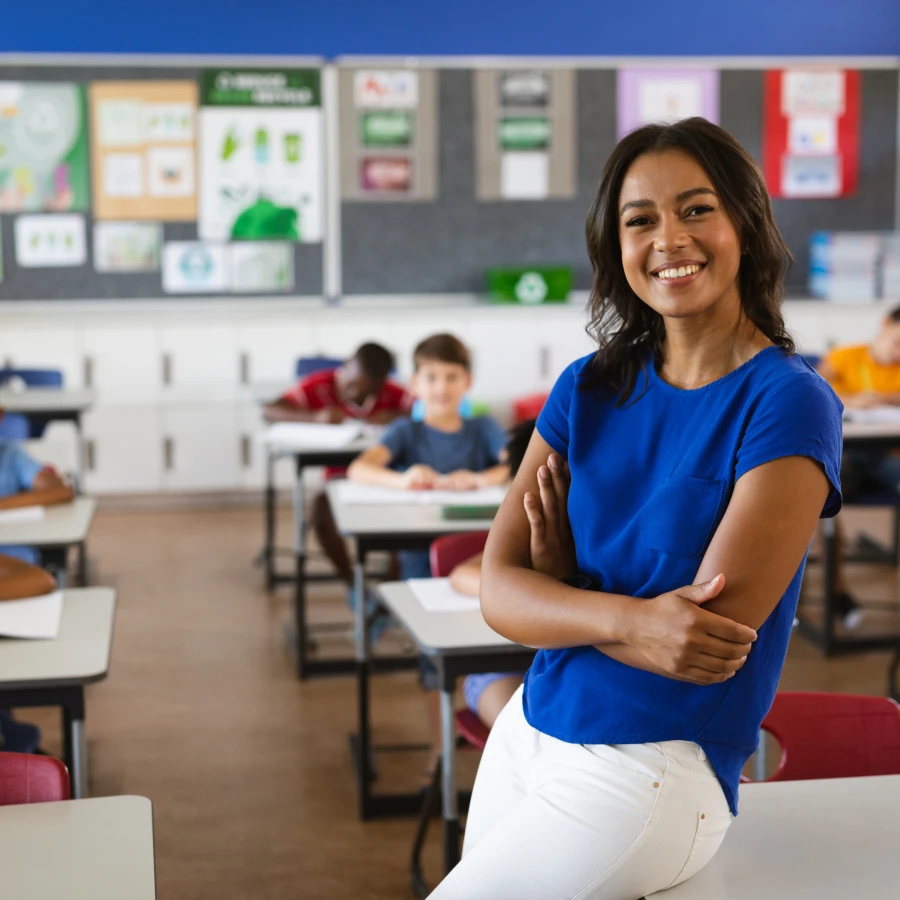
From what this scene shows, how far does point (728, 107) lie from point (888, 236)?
1.13m

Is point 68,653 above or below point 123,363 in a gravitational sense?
below

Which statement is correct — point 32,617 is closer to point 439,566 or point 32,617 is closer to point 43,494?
point 439,566

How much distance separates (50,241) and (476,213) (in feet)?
7.41

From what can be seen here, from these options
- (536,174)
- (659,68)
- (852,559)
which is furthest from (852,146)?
(852,559)

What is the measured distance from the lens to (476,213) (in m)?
6.88

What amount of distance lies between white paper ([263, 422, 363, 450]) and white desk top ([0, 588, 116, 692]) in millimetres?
1793

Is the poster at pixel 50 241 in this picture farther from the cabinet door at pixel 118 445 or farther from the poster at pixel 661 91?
the poster at pixel 661 91

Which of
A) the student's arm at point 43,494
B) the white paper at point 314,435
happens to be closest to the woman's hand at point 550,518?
the student's arm at point 43,494

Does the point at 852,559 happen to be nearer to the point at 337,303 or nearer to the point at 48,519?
the point at 337,303

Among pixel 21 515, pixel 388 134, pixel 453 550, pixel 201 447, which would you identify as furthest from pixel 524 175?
pixel 453 550

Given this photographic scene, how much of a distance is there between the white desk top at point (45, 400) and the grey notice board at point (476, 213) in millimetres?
2004

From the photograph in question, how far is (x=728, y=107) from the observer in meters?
6.93

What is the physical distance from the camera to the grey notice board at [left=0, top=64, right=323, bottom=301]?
6.46 meters

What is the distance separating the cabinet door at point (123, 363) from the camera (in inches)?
251
